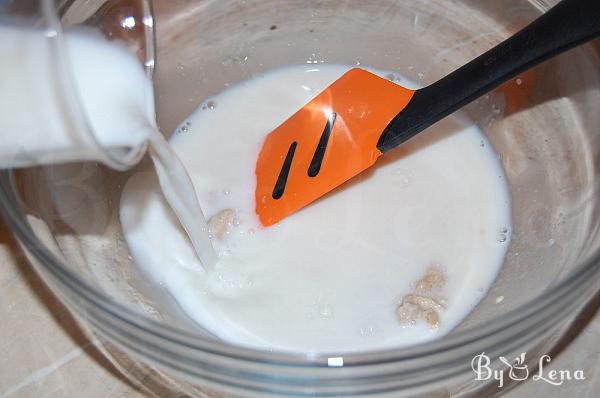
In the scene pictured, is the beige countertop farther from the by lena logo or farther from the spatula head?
the spatula head

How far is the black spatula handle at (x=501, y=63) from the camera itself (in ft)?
3.77

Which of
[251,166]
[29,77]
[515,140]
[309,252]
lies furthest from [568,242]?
[29,77]

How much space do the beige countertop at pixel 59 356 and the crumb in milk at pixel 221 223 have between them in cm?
29

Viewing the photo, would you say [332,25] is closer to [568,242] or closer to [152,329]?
[568,242]

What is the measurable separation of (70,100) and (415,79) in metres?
0.96

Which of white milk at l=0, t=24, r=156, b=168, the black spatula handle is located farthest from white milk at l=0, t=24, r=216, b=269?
the black spatula handle

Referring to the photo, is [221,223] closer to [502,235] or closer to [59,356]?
[59,356]

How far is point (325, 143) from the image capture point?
4.89ft

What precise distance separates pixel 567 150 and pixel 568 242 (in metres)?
0.21

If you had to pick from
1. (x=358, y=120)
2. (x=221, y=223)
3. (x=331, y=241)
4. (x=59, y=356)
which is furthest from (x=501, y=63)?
(x=59, y=356)

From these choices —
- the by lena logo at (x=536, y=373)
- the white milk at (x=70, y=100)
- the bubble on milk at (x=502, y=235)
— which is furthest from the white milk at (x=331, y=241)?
the white milk at (x=70, y=100)

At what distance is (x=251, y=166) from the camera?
5.04ft

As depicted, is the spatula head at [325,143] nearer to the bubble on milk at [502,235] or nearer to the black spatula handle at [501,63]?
the black spatula handle at [501,63]

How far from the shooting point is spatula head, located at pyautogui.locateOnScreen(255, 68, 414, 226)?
56.7 inches
